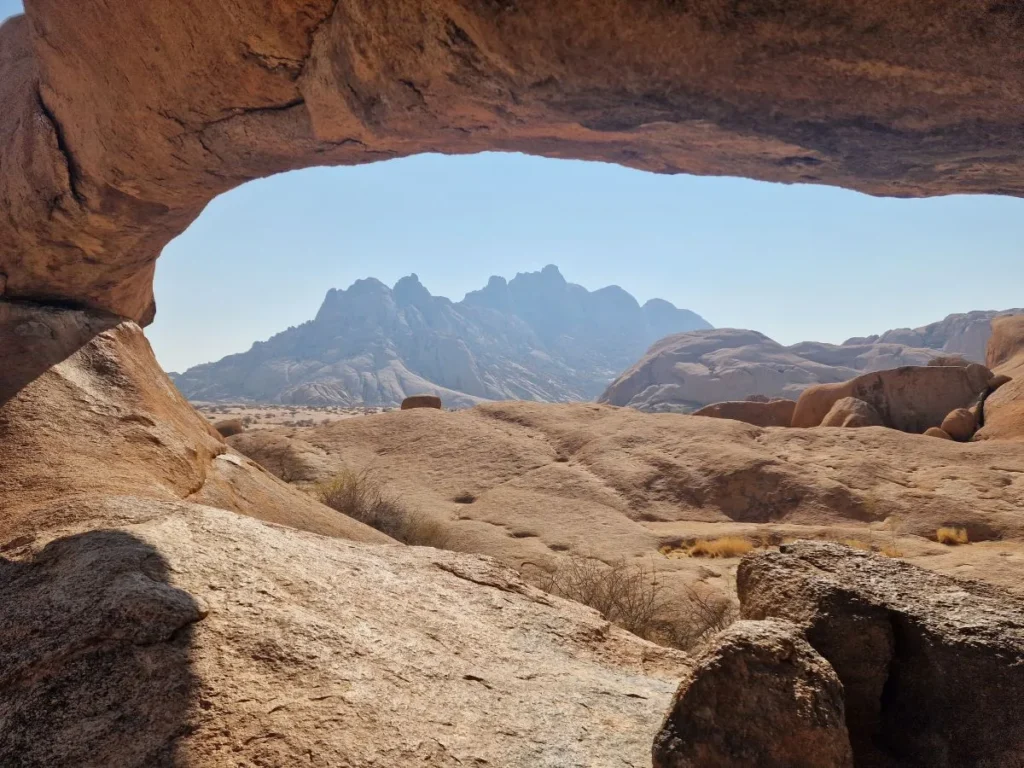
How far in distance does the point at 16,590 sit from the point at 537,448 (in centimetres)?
1357

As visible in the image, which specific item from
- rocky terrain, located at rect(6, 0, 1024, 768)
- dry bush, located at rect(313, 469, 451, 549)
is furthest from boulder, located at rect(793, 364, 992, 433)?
dry bush, located at rect(313, 469, 451, 549)

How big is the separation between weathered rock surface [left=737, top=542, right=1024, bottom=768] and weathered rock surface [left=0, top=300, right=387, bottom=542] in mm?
4411

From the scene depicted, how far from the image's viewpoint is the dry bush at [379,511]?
1227cm

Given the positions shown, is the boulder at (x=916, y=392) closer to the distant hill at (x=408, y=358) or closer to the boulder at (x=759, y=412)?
the boulder at (x=759, y=412)

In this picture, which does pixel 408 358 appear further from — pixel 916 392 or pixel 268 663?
pixel 268 663

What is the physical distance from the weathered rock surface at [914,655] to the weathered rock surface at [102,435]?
4411 mm

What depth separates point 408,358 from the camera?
138125 mm

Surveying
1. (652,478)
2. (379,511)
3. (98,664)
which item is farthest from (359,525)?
(652,478)

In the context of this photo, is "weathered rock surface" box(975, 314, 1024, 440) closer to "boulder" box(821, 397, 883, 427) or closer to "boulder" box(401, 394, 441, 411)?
"boulder" box(821, 397, 883, 427)

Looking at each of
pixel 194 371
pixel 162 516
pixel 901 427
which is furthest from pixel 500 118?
pixel 194 371

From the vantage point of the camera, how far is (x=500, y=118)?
19.9 ft

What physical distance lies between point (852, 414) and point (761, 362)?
211 feet

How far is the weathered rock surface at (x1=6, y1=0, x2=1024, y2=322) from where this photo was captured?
4535 mm

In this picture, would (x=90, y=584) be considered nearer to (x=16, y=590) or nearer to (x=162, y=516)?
(x=16, y=590)
